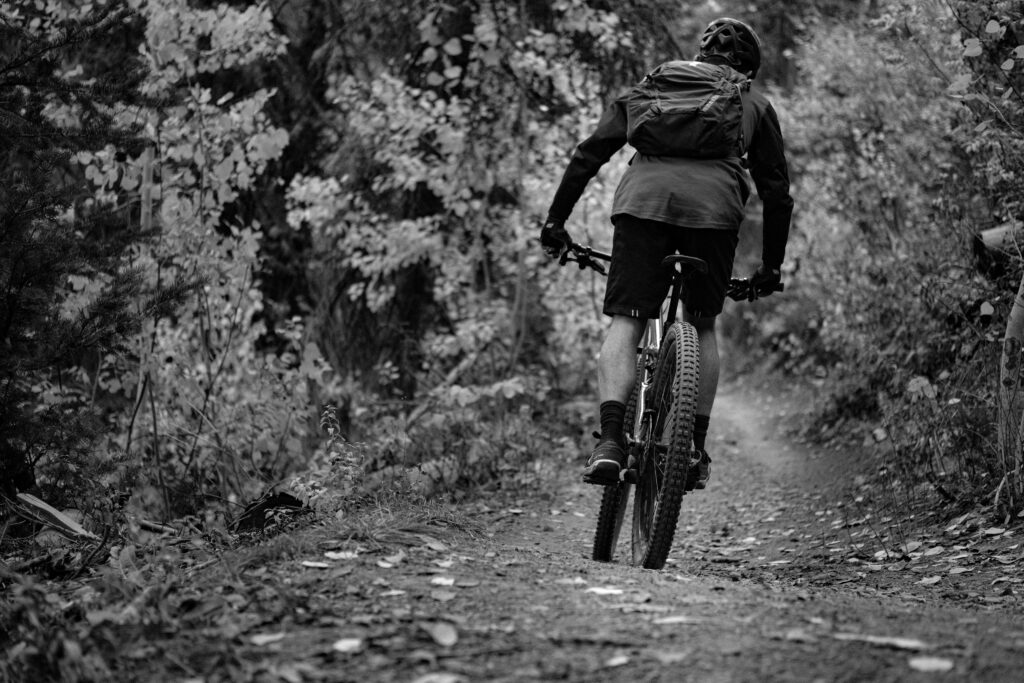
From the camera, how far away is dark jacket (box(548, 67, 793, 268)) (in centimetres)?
388

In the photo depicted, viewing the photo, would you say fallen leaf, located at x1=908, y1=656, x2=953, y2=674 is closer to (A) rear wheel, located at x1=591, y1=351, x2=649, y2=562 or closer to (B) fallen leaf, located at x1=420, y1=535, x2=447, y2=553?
(B) fallen leaf, located at x1=420, y1=535, x2=447, y2=553

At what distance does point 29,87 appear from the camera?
4.20m

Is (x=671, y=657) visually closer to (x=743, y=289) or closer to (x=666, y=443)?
(x=666, y=443)

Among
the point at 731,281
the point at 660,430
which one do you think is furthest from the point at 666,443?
the point at 731,281

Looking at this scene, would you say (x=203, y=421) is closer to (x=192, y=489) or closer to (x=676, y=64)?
(x=192, y=489)

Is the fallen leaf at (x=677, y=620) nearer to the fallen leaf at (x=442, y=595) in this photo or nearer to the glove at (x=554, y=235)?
the fallen leaf at (x=442, y=595)

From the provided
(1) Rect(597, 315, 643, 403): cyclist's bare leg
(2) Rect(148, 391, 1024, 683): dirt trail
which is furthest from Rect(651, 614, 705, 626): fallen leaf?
(1) Rect(597, 315, 643, 403): cyclist's bare leg

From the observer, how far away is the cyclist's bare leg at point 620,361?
412 cm

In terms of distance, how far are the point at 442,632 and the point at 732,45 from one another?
9.70 ft

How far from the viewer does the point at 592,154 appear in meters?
4.24

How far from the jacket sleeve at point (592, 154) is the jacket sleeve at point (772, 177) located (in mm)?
598

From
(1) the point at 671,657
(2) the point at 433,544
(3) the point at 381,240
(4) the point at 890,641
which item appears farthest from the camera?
(3) the point at 381,240

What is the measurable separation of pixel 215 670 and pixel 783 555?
3.92 meters

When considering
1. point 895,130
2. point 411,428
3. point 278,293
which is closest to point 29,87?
point 411,428
